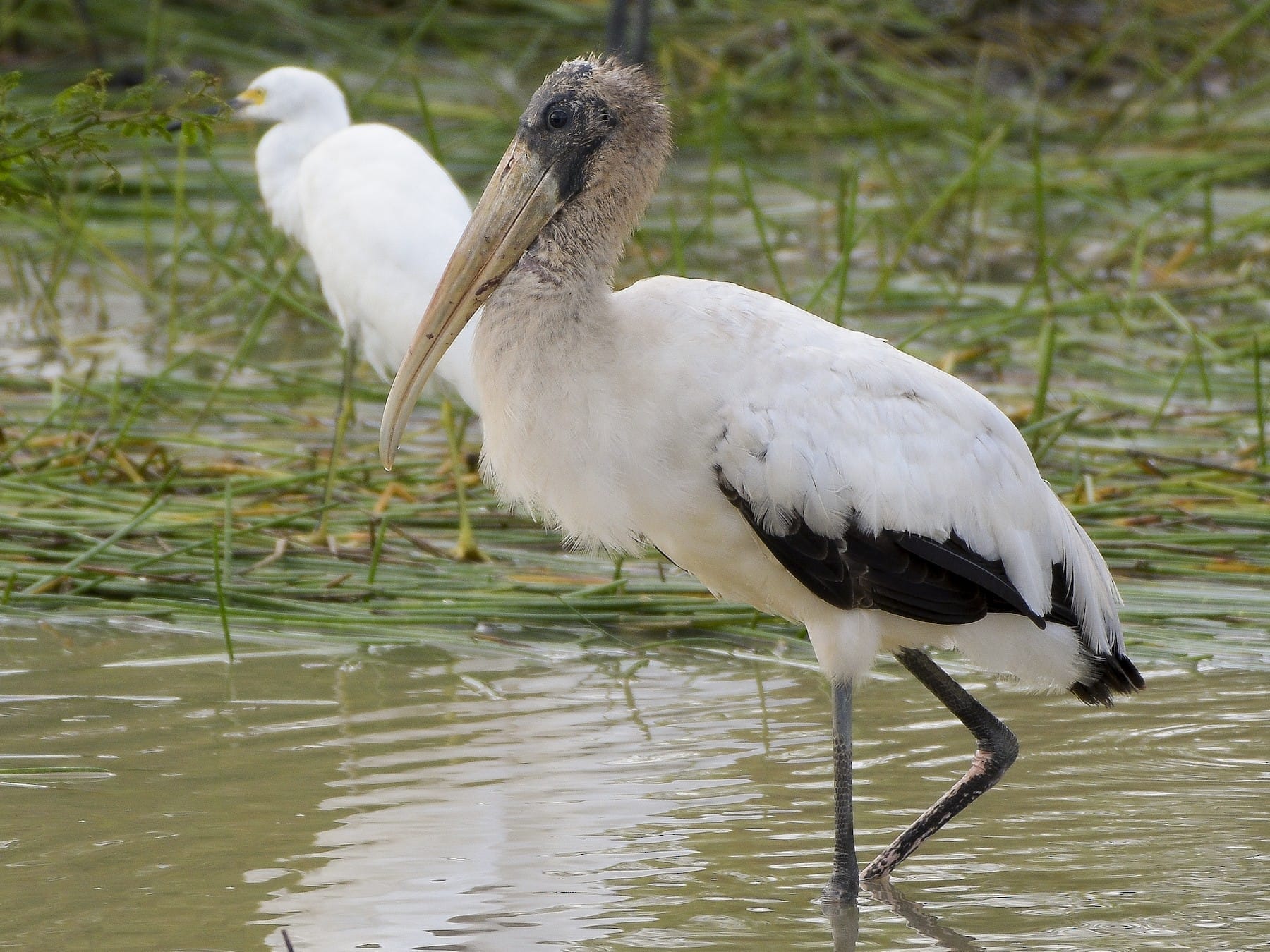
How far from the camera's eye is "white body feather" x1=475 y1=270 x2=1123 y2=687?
3.17 metres

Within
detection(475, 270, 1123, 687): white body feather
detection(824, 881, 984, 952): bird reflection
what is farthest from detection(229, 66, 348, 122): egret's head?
detection(824, 881, 984, 952): bird reflection

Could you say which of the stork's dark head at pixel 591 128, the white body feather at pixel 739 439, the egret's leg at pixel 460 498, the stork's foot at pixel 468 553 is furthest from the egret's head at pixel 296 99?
the white body feather at pixel 739 439

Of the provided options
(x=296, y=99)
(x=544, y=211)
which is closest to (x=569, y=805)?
(x=544, y=211)

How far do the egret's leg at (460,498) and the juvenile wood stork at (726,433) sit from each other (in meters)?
1.61

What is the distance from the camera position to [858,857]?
354 cm

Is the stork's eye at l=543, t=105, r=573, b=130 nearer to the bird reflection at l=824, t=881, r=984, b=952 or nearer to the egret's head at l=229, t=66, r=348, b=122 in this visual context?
the bird reflection at l=824, t=881, r=984, b=952

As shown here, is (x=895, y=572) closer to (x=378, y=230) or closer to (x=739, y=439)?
(x=739, y=439)

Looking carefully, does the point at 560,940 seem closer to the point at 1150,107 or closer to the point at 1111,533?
the point at 1111,533

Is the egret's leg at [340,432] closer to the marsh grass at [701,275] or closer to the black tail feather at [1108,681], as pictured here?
the marsh grass at [701,275]

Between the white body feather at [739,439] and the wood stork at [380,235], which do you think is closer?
the white body feather at [739,439]

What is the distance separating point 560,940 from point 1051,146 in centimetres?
790

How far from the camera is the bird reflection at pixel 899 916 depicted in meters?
3.15

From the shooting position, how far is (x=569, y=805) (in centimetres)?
373

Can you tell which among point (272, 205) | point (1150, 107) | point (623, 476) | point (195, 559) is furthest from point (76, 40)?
point (623, 476)
